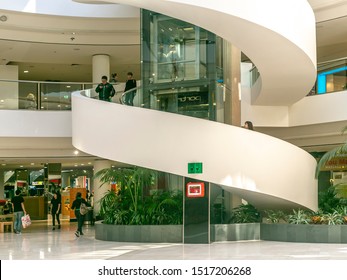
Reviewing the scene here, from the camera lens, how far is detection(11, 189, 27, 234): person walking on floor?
21722mm

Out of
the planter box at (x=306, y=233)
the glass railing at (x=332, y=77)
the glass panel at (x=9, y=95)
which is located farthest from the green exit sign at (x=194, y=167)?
the glass panel at (x=9, y=95)

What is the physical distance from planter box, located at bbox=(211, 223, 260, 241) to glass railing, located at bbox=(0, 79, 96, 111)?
7.91m

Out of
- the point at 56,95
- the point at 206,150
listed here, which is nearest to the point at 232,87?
the point at 206,150

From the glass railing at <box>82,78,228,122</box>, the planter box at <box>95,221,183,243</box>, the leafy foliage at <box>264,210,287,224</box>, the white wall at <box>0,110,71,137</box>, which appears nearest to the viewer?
the planter box at <box>95,221,183,243</box>

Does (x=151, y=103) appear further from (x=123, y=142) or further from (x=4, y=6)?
(x=4, y=6)

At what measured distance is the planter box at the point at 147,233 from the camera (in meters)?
16.6

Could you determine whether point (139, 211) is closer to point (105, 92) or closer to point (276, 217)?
point (105, 92)

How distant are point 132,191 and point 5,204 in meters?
11.9

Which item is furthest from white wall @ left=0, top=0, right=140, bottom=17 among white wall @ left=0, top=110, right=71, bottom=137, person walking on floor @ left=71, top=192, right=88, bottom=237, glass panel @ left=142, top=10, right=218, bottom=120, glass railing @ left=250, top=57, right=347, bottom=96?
person walking on floor @ left=71, top=192, right=88, bottom=237

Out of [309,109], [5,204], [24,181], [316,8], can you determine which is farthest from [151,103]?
[24,181]

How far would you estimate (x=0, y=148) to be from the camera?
23.0 m

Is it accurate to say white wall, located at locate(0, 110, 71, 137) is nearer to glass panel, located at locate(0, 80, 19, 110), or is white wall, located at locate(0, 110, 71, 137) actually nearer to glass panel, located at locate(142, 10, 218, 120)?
glass panel, located at locate(0, 80, 19, 110)

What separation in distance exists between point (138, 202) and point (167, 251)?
367 cm

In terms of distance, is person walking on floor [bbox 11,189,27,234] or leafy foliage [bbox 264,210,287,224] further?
person walking on floor [bbox 11,189,27,234]
